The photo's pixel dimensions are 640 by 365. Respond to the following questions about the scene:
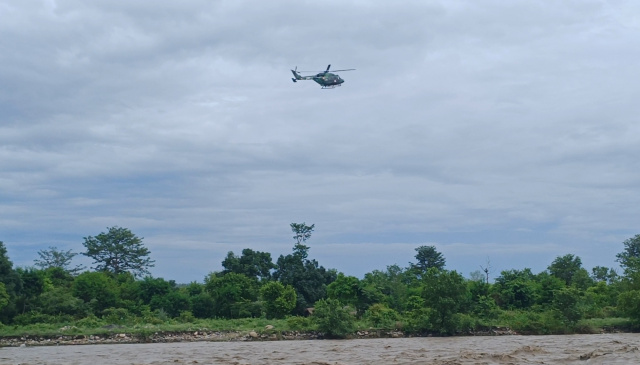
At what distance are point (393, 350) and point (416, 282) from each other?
108 ft

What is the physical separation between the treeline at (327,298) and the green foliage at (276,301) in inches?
3.3

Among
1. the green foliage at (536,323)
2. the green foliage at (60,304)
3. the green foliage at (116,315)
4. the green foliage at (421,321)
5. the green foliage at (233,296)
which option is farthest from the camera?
the green foliage at (233,296)

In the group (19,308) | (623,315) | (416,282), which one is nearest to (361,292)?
(416,282)

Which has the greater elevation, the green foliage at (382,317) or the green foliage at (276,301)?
the green foliage at (276,301)

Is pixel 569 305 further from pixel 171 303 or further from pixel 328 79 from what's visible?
pixel 171 303

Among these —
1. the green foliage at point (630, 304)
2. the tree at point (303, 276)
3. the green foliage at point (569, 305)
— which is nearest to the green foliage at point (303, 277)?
the tree at point (303, 276)

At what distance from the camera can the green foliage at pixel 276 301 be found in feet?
183

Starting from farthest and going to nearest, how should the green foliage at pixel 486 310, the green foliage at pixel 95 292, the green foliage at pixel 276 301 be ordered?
the green foliage at pixel 95 292 → the green foliage at pixel 276 301 → the green foliage at pixel 486 310

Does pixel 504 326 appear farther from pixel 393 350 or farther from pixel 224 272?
pixel 224 272

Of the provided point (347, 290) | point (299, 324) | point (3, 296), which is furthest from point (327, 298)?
point (3, 296)

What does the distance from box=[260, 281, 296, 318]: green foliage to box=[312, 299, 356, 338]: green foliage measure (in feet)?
30.0

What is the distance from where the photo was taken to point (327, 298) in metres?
58.8

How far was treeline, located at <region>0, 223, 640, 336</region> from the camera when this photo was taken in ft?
157

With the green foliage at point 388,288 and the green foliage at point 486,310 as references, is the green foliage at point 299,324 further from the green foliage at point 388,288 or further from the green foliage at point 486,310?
the green foliage at point 486,310
